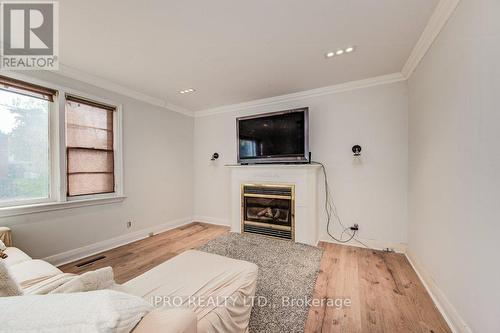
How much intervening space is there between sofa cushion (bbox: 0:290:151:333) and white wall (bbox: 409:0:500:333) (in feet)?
5.92

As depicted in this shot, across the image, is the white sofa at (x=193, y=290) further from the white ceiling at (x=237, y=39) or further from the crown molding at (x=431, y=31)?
the crown molding at (x=431, y=31)

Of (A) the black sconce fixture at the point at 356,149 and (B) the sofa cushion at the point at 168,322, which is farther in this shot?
(A) the black sconce fixture at the point at 356,149

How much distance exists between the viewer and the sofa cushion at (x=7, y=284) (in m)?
0.85

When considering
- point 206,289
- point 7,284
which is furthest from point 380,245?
point 7,284

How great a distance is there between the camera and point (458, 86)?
1.52 m

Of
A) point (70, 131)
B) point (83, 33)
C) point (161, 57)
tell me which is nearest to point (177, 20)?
point (161, 57)

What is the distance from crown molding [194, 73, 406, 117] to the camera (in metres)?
2.89

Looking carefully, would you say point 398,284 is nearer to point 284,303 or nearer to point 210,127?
point 284,303

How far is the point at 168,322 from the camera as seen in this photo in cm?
72

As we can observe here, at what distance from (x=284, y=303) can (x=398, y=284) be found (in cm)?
123

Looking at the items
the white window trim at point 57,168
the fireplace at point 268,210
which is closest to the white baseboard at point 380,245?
the fireplace at point 268,210

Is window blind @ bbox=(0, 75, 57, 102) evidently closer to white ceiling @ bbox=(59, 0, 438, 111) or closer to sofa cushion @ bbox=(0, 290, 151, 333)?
white ceiling @ bbox=(59, 0, 438, 111)

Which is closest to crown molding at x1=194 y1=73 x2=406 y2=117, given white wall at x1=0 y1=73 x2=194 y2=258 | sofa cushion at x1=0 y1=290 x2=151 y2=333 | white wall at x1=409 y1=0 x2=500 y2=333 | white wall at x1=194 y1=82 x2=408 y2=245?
white wall at x1=194 y1=82 x2=408 y2=245

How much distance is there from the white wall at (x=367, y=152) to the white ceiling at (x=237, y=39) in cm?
37
